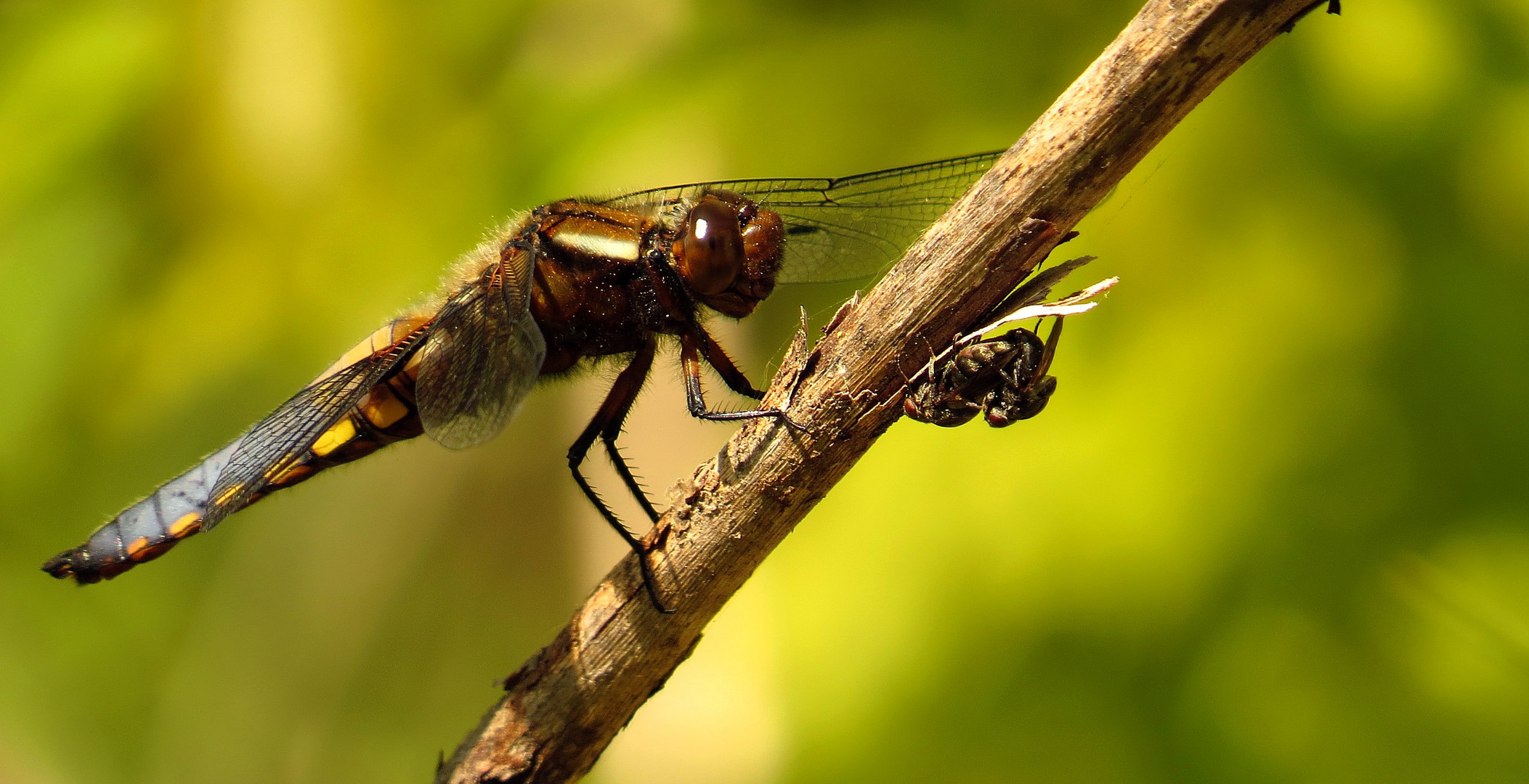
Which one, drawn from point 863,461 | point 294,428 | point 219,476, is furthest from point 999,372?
point 219,476

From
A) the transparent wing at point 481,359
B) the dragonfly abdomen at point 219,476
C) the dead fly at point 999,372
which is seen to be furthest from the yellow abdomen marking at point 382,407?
the dead fly at point 999,372

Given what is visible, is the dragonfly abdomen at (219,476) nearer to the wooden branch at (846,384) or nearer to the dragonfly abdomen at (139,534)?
the dragonfly abdomen at (139,534)

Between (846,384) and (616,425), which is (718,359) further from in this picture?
(846,384)

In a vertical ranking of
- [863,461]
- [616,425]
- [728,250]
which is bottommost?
[863,461]

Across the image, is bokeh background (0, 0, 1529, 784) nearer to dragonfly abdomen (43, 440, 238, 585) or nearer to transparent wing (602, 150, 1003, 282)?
transparent wing (602, 150, 1003, 282)

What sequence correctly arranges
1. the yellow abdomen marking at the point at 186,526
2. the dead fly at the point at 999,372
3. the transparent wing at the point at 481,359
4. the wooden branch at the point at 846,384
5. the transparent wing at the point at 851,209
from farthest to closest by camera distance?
the transparent wing at the point at 851,209, the yellow abdomen marking at the point at 186,526, the transparent wing at the point at 481,359, the dead fly at the point at 999,372, the wooden branch at the point at 846,384

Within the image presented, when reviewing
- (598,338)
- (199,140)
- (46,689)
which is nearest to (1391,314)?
(598,338)

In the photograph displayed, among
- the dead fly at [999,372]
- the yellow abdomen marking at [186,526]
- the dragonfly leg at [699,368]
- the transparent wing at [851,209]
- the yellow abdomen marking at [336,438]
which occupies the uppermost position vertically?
the yellow abdomen marking at [336,438]

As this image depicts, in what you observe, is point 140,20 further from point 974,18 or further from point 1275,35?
point 1275,35
